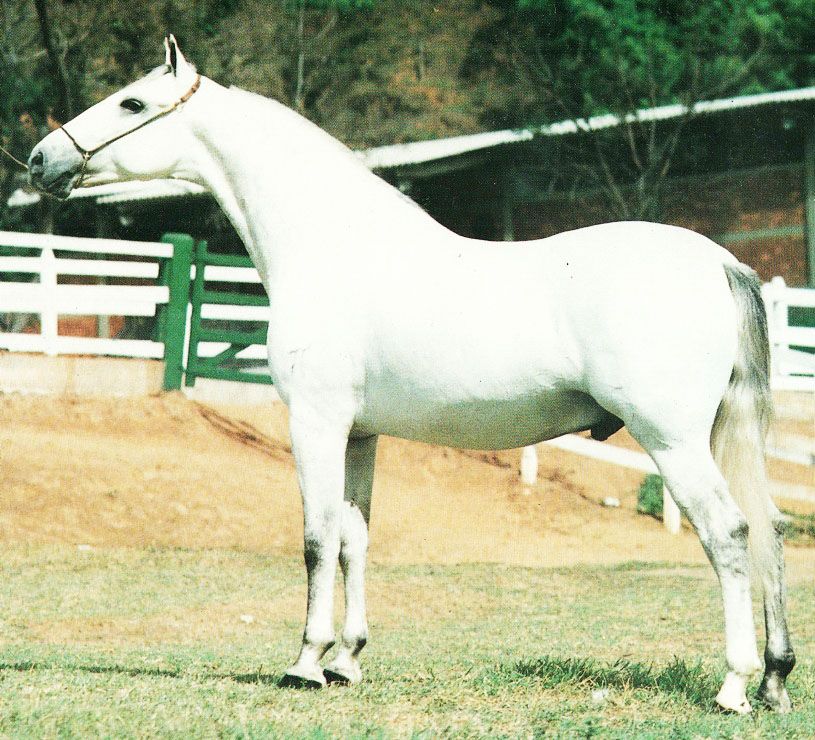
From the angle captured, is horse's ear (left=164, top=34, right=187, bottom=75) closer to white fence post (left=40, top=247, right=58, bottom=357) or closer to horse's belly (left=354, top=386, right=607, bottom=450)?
horse's belly (left=354, top=386, right=607, bottom=450)

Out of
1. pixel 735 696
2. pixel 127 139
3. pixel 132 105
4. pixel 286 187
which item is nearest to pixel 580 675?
pixel 735 696

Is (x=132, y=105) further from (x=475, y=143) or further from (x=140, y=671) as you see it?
(x=475, y=143)

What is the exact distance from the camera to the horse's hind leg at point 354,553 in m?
4.79

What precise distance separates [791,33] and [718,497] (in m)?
27.7

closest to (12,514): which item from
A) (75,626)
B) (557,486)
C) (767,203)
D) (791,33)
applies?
(75,626)

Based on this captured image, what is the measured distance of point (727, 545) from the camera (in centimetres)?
415

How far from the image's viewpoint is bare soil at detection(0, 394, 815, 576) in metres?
10.3

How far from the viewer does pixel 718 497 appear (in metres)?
4.17

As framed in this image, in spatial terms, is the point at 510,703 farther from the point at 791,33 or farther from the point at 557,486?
the point at 791,33

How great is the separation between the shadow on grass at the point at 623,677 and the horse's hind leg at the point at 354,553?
659 millimetres

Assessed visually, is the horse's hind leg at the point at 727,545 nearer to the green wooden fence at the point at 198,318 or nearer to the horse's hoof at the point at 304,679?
the horse's hoof at the point at 304,679

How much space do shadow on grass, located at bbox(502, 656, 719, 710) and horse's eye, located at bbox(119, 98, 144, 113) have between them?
2.95 meters

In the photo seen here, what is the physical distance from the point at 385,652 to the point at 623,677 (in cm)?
184

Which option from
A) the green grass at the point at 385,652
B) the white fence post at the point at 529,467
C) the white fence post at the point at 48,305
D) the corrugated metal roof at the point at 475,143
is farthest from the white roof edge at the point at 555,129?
the green grass at the point at 385,652
